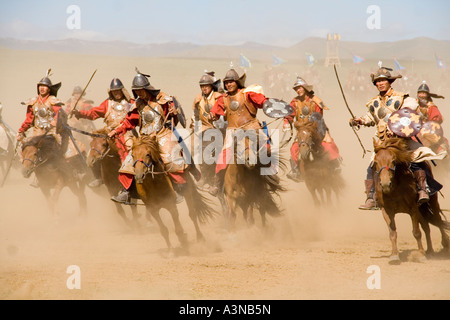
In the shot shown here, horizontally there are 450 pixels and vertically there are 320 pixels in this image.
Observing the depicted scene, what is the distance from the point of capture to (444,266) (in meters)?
9.26

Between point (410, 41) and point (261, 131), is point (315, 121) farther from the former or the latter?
point (410, 41)

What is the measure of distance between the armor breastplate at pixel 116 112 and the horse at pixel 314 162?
11.1ft

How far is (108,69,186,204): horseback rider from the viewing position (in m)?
10.9

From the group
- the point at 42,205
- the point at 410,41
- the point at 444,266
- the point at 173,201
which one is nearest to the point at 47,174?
the point at 42,205

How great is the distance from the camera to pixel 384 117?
10047 mm

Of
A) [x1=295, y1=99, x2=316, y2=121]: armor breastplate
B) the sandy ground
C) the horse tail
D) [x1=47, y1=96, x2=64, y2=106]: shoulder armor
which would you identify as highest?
[x1=47, y1=96, x2=64, y2=106]: shoulder armor

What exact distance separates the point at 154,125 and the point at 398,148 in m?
3.93

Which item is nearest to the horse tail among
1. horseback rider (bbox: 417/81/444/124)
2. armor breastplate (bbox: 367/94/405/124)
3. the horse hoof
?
armor breastplate (bbox: 367/94/405/124)

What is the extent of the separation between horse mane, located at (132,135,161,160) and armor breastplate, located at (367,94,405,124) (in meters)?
3.33

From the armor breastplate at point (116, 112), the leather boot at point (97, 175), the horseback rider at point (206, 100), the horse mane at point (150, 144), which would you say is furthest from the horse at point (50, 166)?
the horse mane at point (150, 144)

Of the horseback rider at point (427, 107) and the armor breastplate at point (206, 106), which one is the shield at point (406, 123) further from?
the horseback rider at point (427, 107)

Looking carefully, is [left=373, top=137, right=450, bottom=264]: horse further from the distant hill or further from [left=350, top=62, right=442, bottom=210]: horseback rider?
the distant hill

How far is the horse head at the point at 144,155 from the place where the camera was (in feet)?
32.4
